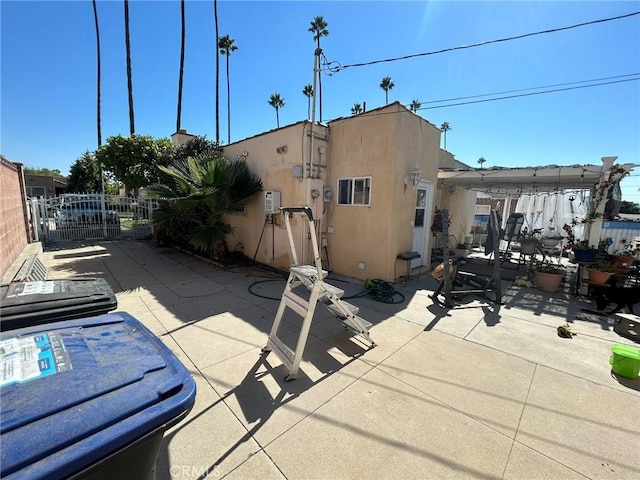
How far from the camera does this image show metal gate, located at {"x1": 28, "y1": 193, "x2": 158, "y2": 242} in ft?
33.6

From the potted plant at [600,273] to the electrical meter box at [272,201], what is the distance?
273 inches

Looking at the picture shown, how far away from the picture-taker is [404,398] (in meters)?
2.64

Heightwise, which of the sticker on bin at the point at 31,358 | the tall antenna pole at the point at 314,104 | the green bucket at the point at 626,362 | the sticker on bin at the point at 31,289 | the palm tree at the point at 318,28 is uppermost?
the palm tree at the point at 318,28

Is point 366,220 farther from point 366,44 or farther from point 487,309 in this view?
point 366,44

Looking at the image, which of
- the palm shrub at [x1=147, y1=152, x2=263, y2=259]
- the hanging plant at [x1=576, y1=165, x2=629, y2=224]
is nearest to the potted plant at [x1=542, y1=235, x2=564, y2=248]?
the hanging plant at [x1=576, y1=165, x2=629, y2=224]

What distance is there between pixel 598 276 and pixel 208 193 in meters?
8.75

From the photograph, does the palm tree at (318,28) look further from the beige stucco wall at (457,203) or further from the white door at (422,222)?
the white door at (422,222)

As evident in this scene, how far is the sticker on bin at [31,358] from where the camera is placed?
114 cm

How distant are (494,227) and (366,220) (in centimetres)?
259

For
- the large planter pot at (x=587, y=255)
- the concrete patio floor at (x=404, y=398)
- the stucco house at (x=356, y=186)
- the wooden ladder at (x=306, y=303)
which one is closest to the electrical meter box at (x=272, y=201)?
the stucco house at (x=356, y=186)

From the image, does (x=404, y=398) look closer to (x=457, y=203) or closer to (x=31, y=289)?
(x=31, y=289)

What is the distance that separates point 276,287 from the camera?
6.04m

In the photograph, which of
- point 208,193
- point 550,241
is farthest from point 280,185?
point 550,241

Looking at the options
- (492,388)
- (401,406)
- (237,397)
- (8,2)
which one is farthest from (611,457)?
(8,2)
